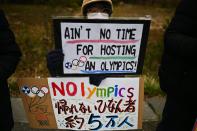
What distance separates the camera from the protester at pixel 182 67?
8.81 feet

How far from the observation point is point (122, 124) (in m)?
3.33

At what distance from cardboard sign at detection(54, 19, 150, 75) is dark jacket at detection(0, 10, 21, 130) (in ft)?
1.09

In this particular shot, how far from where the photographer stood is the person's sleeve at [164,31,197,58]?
2617 millimetres

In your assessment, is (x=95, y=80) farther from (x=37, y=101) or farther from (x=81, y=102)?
(x=37, y=101)

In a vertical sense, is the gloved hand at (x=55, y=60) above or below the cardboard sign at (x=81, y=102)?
above

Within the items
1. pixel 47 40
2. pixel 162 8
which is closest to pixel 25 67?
pixel 47 40

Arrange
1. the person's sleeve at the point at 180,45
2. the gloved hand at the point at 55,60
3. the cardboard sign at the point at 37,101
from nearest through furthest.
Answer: the person's sleeve at the point at 180,45, the gloved hand at the point at 55,60, the cardboard sign at the point at 37,101

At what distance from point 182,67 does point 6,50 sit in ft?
3.83

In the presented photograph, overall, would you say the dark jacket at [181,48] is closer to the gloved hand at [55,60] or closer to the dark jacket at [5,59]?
the gloved hand at [55,60]

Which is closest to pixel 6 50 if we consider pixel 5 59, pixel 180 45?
pixel 5 59

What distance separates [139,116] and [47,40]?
4.06 metres

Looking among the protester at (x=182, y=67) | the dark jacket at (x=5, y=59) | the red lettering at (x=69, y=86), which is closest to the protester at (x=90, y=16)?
the red lettering at (x=69, y=86)

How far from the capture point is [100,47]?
3027mm

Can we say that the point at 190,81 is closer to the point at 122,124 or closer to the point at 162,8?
the point at 122,124
